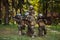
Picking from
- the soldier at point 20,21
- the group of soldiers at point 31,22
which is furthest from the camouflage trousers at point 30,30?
the soldier at point 20,21

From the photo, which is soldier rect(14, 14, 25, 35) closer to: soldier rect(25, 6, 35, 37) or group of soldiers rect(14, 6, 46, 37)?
group of soldiers rect(14, 6, 46, 37)

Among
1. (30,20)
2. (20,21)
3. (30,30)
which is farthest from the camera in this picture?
(20,21)

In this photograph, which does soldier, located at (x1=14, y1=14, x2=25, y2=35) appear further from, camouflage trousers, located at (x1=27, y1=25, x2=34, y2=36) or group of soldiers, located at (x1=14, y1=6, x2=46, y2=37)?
camouflage trousers, located at (x1=27, y1=25, x2=34, y2=36)

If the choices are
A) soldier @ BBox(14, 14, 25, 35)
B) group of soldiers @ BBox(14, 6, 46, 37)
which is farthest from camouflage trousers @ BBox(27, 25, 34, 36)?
soldier @ BBox(14, 14, 25, 35)

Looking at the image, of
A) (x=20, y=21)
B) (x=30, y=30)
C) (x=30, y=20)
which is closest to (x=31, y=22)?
(x=30, y=20)

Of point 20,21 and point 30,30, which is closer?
point 30,30

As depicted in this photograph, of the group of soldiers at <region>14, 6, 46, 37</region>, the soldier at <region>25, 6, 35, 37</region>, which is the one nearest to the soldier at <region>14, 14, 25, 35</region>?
the group of soldiers at <region>14, 6, 46, 37</region>

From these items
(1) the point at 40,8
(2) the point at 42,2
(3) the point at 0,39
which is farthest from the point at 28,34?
(1) the point at 40,8

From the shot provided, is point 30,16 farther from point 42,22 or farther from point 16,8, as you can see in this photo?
point 16,8

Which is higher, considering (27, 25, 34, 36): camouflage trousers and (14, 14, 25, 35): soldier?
(14, 14, 25, 35): soldier

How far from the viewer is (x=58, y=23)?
1375 centimetres

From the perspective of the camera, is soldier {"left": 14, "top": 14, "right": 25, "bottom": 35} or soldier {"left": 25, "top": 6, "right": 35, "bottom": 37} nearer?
soldier {"left": 25, "top": 6, "right": 35, "bottom": 37}

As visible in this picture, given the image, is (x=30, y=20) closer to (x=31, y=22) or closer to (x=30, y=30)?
(x=31, y=22)

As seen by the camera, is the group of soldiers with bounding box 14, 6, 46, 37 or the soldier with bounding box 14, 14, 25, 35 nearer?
the group of soldiers with bounding box 14, 6, 46, 37
